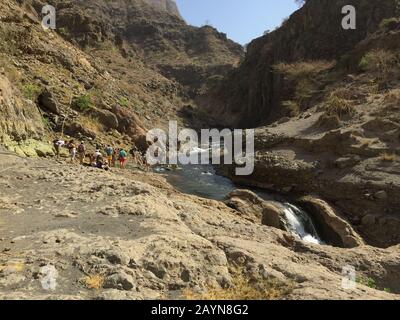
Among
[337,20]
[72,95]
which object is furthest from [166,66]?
[72,95]

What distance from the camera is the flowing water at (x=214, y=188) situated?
51.8 feet

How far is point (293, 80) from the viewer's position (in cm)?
4369

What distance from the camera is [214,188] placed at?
70.8 feet

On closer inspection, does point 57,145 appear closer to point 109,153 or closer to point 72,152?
point 72,152

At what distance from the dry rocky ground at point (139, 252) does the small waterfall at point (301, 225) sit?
485 cm

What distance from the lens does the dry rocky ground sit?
5.48 metres

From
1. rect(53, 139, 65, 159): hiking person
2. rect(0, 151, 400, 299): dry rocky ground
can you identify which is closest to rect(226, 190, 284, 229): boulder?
rect(0, 151, 400, 299): dry rocky ground

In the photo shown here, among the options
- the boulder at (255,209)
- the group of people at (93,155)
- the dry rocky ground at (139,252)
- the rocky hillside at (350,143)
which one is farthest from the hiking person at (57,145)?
the rocky hillside at (350,143)

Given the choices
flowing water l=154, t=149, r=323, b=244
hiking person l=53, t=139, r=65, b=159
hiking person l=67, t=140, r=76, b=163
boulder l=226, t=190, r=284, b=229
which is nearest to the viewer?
boulder l=226, t=190, r=284, b=229

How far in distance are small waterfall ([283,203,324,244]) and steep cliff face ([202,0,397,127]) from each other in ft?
96.4

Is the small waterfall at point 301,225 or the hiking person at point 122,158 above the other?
the hiking person at point 122,158

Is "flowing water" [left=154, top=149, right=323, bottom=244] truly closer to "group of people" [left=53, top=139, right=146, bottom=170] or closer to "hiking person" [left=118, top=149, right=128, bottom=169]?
"hiking person" [left=118, top=149, right=128, bottom=169]

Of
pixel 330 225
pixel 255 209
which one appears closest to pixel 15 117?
pixel 255 209

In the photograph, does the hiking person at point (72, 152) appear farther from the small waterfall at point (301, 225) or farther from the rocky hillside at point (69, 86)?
the small waterfall at point (301, 225)
